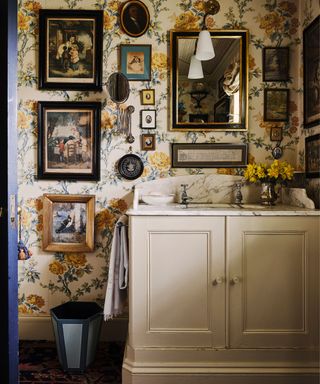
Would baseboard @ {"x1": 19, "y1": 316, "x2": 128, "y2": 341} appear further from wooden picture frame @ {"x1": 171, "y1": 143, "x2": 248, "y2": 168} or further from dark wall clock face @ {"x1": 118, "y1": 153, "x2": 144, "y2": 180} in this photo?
wooden picture frame @ {"x1": 171, "y1": 143, "x2": 248, "y2": 168}

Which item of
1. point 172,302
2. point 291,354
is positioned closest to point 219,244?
point 172,302

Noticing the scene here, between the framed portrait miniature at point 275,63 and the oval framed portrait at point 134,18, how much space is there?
87 centimetres

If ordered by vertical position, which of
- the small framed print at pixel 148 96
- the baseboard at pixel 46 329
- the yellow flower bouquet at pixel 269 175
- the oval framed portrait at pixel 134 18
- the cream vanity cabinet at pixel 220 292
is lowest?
the baseboard at pixel 46 329

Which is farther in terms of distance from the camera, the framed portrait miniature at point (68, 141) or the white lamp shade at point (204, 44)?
the framed portrait miniature at point (68, 141)

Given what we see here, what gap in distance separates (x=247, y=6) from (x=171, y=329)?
7.33 feet

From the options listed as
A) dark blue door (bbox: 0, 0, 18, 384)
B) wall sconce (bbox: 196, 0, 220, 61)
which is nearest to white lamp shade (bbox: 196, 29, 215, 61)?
wall sconce (bbox: 196, 0, 220, 61)

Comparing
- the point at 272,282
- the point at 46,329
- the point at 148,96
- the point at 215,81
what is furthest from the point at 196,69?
the point at 46,329

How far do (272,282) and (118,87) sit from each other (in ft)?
5.36

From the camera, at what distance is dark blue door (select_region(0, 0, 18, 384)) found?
4.52 feet

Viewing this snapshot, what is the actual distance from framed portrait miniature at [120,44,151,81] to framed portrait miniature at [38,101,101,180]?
34 centimetres

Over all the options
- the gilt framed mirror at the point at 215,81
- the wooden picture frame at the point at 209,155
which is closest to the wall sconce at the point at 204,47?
the gilt framed mirror at the point at 215,81

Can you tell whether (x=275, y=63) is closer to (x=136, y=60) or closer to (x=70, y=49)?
(x=136, y=60)

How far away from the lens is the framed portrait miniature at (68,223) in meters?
3.06

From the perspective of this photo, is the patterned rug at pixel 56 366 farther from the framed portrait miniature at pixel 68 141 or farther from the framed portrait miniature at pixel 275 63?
the framed portrait miniature at pixel 275 63
